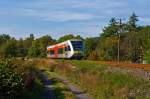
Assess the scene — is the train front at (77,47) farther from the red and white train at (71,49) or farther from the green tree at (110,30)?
the green tree at (110,30)

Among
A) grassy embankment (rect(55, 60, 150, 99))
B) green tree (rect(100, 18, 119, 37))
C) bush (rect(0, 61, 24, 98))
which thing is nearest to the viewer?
bush (rect(0, 61, 24, 98))

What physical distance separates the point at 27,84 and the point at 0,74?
15.2ft

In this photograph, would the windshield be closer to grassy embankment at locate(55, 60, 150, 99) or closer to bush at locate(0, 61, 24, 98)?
grassy embankment at locate(55, 60, 150, 99)

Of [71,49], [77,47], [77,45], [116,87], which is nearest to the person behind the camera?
[116,87]

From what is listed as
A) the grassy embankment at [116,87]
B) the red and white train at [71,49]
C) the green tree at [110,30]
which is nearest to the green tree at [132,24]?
the green tree at [110,30]

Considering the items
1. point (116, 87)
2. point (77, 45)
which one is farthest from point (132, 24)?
point (116, 87)

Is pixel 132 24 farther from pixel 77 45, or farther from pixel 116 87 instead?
pixel 116 87

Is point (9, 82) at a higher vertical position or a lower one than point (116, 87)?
higher

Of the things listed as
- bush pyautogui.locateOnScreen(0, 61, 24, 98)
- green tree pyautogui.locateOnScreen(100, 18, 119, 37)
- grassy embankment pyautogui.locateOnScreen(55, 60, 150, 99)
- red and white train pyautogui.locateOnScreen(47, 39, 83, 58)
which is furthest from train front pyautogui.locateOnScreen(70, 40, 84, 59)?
green tree pyautogui.locateOnScreen(100, 18, 119, 37)

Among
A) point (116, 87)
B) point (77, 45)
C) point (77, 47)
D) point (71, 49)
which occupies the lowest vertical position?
point (116, 87)

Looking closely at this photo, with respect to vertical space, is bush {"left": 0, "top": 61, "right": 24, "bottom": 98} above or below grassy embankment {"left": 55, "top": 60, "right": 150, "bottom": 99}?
above

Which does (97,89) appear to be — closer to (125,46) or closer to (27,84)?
(27,84)

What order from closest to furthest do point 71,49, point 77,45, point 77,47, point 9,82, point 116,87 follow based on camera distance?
1. point 9,82
2. point 116,87
3. point 71,49
4. point 77,47
5. point 77,45

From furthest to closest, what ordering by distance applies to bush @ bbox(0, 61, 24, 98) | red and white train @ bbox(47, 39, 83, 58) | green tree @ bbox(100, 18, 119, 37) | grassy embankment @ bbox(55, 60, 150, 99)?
green tree @ bbox(100, 18, 119, 37)
red and white train @ bbox(47, 39, 83, 58)
grassy embankment @ bbox(55, 60, 150, 99)
bush @ bbox(0, 61, 24, 98)
